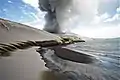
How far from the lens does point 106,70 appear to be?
4.05 ft

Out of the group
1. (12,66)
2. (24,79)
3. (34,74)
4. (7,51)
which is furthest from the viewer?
(7,51)

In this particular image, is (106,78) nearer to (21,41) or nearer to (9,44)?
(9,44)

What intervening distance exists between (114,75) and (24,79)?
0.54 metres

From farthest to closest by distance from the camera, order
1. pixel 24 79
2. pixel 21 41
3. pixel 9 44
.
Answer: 1. pixel 21 41
2. pixel 9 44
3. pixel 24 79

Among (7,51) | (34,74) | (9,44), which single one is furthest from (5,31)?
(34,74)

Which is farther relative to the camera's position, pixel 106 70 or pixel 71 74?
pixel 106 70

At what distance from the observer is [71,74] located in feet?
3.44

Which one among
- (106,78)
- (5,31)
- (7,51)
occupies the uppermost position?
(5,31)

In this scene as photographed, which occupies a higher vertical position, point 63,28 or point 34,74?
point 63,28

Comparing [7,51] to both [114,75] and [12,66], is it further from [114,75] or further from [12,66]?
[114,75]

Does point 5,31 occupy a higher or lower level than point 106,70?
higher

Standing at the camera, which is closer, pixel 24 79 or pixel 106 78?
pixel 24 79

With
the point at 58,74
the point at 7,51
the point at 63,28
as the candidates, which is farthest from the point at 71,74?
the point at 63,28

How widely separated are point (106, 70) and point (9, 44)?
996 millimetres
